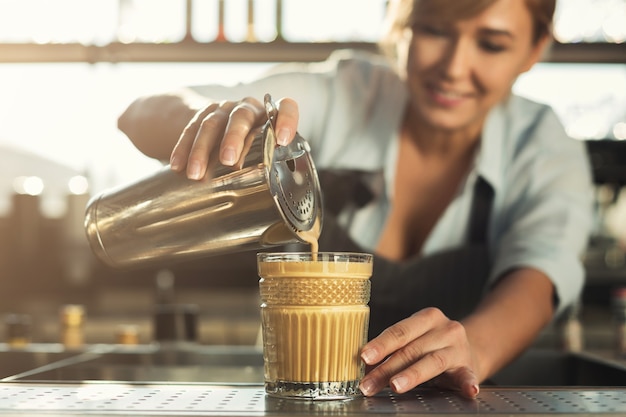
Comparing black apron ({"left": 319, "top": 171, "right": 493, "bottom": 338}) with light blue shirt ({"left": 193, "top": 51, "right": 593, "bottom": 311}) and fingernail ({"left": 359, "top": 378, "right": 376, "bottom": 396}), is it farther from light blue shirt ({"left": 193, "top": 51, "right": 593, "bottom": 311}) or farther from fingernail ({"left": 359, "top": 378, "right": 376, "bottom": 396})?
fingernail ({"left": 359, "top": 378, "right": 376, "bottom": 396})

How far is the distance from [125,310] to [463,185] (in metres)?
2.26

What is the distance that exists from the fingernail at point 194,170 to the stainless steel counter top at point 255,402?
0.82 ft

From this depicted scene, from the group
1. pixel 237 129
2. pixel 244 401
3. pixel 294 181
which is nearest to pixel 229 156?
pixel 237 129

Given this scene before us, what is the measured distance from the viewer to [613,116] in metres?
3.65

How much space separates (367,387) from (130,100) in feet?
9.45

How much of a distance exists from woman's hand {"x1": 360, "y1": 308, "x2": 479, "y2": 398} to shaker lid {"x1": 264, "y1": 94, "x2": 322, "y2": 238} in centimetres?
18

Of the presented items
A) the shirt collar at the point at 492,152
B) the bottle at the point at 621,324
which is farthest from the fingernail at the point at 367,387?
the shirt collar at the point at 492,152

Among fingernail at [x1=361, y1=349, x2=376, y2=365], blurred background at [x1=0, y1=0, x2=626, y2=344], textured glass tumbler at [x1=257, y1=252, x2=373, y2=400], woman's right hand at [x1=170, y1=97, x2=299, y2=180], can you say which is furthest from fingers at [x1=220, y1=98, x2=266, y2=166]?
blurred background at [x1=0, y1=0, x2=626, y2=344]

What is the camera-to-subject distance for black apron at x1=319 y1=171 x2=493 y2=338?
187 centimetres

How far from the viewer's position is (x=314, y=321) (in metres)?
0.88

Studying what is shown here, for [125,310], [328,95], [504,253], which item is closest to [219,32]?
[125,310]

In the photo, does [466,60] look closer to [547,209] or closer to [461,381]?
[547,209]

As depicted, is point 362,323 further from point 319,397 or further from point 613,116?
point 613,116

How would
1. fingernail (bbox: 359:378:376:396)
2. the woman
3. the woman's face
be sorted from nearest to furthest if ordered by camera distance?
fingernail (bbox: 359:378:376:396), the woman, the woman's face
